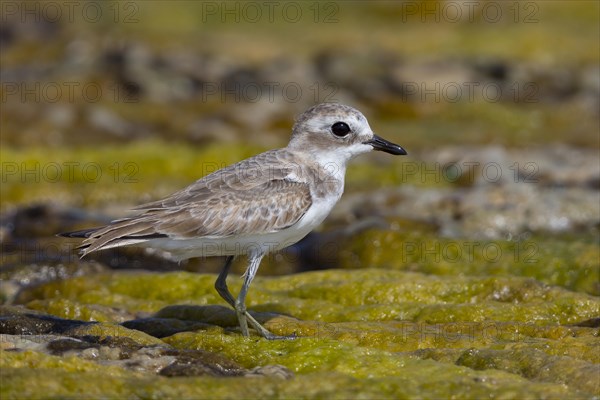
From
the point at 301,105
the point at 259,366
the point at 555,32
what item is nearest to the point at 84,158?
the point at 301,105

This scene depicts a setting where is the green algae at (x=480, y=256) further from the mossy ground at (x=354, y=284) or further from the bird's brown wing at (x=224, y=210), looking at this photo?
the bird's brown wing at (x=224, y=210)

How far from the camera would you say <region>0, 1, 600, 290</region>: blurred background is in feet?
57.3

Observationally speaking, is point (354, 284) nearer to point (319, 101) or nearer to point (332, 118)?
A: point (332, 118)

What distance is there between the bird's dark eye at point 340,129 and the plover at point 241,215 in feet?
1.44

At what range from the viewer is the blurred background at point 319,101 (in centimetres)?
1745

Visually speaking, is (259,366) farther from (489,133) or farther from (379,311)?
(489,133)

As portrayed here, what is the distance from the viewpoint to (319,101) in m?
30.1

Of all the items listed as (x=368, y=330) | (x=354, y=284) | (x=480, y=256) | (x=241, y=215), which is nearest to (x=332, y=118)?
(x=241, y=215)

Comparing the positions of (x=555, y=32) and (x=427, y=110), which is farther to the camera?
(x=555, y=32)

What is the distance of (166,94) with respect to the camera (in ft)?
104

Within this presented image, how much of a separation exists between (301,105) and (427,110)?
417 cm

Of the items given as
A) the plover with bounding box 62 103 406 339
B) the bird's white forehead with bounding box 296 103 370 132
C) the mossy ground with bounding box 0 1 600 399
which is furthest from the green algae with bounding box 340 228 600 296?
the plover with bounding box 62 103 406 339

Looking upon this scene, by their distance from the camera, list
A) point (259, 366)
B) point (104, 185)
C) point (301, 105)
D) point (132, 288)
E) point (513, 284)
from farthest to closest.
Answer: point (301, 105) → point (104, 185) → point (132, 288) → point (513, 284) → point (259, 366)

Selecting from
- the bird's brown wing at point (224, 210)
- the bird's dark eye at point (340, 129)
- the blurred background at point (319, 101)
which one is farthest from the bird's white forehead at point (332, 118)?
the blurred background at point (319, 101)
